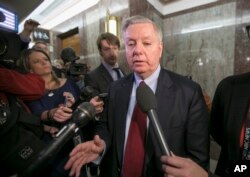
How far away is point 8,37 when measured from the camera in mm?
1079

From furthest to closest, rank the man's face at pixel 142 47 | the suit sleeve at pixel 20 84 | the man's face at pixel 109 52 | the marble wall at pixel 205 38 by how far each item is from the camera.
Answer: the marble wall at pixel 205 38 → the man's face at pixel 109 52 → the man's face at pixel 142 47 → the suit sleeve at pixel 20 84

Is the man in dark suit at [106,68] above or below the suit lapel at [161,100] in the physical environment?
above

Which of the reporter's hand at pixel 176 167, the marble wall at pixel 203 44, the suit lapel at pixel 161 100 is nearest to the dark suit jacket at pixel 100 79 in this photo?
the suit lapel at pixel 161 100

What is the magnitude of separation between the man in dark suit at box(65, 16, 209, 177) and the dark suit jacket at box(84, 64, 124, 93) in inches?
33.3

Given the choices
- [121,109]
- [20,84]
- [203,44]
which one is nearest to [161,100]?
[121,109]

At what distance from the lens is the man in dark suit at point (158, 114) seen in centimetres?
121

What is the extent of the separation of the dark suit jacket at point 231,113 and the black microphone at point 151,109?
0.62 m

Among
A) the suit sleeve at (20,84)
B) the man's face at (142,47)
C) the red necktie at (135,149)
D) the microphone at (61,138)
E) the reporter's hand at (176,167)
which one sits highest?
the man's face at (142,47)

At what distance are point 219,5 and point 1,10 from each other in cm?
260

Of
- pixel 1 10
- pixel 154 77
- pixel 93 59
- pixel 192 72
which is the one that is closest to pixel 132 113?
pixel 154 77

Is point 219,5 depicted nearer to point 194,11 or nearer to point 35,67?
point 194,11

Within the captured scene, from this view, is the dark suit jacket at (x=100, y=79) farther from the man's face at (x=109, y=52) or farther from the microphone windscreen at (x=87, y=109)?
the microphone windscreen at (x=87, y=109)

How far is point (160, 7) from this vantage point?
3.69 m

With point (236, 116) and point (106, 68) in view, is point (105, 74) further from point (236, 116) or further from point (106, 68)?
point (236, 116)
